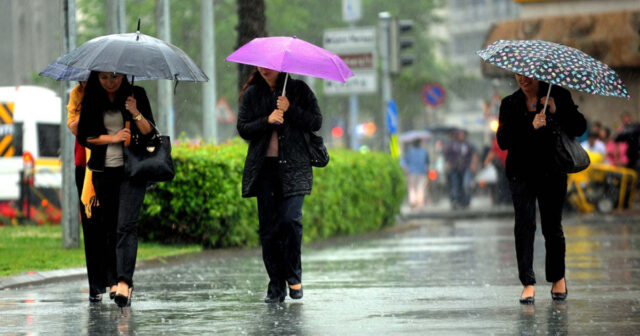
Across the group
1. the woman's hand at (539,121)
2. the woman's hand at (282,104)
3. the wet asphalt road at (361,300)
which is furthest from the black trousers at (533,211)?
the woman's hand at (282,104)

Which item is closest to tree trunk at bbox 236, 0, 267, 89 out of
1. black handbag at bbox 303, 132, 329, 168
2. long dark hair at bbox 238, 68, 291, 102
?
long dark hair at bbox 238, 68, 291, 102

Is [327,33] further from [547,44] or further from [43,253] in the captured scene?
[547,44]

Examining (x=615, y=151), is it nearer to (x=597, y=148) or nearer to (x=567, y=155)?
(x=597, y=148)

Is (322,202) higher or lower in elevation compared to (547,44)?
lower

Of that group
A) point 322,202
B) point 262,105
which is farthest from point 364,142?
point 262,105

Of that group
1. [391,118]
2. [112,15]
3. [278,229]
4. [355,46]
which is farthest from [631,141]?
[278,229]

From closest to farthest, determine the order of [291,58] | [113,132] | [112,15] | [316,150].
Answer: [113,132] < [291,58] < [316,150] < [112,15]

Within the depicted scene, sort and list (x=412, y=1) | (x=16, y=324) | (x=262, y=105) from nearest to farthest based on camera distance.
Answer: (x=16, y=324) < (x=262, y=105) < (x=412, y=1)

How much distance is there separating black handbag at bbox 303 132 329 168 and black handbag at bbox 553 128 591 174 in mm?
1644

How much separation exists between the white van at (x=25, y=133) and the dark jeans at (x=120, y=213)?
15730 mm

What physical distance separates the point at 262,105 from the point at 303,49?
0.50 m

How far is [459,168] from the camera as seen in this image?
107 feet

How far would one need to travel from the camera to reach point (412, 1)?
5881cm

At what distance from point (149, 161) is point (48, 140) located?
58.6 feet
